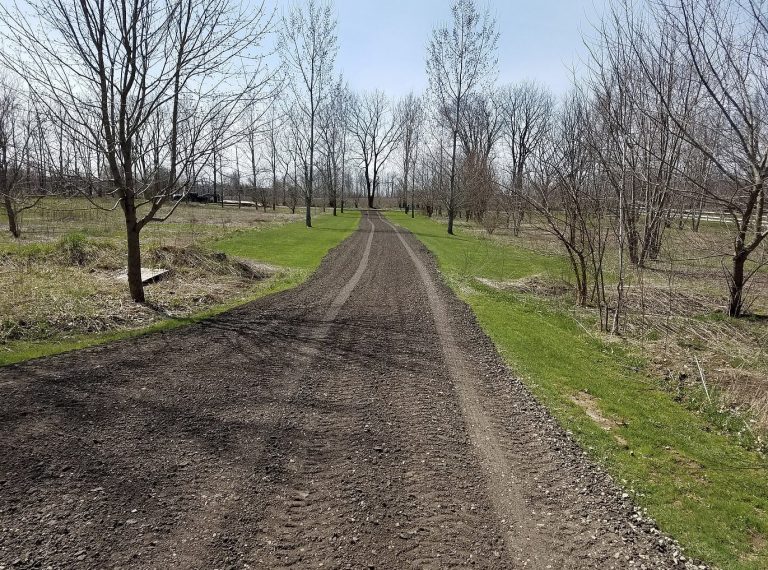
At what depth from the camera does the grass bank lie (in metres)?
6.56

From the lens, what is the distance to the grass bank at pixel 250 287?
656 centimetres

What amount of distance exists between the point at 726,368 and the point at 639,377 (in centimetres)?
142

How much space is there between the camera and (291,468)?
3920mm

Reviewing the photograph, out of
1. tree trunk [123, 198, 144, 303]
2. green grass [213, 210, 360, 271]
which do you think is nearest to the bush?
tree trunk [123, 198, 144, 303]

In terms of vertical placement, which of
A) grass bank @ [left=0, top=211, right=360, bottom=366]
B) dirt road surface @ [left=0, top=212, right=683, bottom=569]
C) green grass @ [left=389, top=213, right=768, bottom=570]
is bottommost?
green grass @ [left=389, top=213, right=768, bottom=570]

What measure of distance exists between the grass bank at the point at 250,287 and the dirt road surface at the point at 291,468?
1.84 feet

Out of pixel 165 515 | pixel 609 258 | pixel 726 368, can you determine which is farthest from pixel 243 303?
pixel 609 258

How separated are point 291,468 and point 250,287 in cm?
883

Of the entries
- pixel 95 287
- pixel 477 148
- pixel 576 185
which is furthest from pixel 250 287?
pixel 477 148

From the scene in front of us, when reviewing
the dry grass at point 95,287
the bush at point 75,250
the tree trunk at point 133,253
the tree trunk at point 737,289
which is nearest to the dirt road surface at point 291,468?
the dry grass at point 95,287

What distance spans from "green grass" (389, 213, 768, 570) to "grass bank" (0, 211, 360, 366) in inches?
225

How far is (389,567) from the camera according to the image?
2.90 m

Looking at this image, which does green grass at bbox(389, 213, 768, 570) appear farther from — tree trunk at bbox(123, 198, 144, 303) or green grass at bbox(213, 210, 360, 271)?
green grass at bbox(213, 210, 360, 271)

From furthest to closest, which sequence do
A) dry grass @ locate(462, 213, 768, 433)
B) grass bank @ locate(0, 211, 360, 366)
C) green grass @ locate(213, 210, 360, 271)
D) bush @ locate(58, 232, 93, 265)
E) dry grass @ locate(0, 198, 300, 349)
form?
1. green grass @ locate(213, 210, 360, 271)
2. bush @ locate(58, 232, 93, 265)
3. dry grass @ locate(0, 198, 300, 349)
4. grass bank @ locate(0, 211, 360, 366)
5. dry grass @ locate(462, 213, 768, 433)
